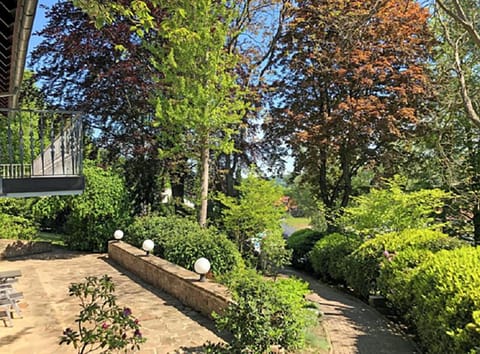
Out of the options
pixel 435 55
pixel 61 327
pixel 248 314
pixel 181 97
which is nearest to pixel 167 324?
pixel 61 327

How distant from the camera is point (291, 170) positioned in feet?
50.7

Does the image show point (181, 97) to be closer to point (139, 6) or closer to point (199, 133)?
point (199, 133)

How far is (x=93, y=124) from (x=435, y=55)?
40.4 ft

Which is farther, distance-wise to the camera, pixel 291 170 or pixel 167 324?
pixel 291 170

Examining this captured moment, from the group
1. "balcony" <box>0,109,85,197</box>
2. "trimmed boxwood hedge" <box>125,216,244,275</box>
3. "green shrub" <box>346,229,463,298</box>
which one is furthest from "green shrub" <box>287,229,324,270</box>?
"balcony" <box>0,109,85,197</box>

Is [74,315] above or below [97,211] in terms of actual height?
below

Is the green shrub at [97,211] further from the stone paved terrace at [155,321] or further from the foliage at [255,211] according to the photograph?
the foliage at [255,211]

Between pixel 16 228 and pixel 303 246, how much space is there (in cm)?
1031

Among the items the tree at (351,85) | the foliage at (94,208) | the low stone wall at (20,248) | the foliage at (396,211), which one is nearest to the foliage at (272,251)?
the foliage at (396,211)

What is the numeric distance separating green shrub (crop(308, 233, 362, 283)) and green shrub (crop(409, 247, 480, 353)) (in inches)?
163

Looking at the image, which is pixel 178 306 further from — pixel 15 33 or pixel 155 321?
pixel 15 33

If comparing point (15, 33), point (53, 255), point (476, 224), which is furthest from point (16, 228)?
point (476, 224)

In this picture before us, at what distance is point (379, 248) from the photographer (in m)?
7.77

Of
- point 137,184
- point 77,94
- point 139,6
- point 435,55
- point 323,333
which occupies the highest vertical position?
point 435,55
